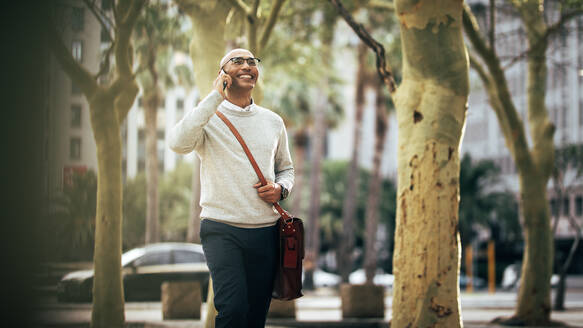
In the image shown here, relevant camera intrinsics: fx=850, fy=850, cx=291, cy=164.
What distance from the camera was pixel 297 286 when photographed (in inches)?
174

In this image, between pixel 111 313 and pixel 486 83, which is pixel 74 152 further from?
pixel 486 83

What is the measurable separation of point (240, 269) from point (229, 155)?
595 mm

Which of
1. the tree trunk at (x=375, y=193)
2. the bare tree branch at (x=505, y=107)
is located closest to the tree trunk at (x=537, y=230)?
the bare tree branch at (x=505, y=107)

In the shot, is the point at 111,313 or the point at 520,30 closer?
the point at 111,313

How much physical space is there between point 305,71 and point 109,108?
13532 mm

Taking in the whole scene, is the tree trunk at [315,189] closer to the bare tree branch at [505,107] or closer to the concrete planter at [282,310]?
the concrete planter at [282,310]

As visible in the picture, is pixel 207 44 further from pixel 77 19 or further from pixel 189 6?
pixel 77 19

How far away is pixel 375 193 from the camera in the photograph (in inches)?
1252

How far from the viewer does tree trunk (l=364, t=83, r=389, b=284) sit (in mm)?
30656

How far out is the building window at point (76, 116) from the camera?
6.10 m

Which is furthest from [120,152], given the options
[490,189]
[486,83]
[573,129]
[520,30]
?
[573,129]

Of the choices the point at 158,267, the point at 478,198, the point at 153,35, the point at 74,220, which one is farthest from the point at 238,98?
the point at 478,198

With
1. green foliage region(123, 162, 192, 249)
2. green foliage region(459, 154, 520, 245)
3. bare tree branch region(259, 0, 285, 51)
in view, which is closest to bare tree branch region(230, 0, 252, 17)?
bare tree branch region(259, 0, 285, 51)

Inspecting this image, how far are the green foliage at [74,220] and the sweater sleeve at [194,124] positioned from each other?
2.75ft
